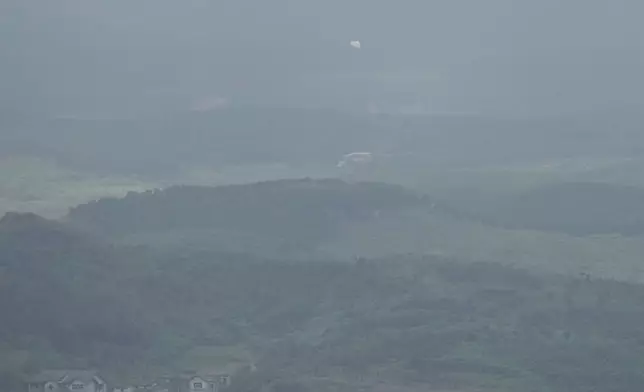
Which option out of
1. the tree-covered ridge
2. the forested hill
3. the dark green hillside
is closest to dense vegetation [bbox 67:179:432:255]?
the forested hill

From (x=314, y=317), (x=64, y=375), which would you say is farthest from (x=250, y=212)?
(x=64, y=375)

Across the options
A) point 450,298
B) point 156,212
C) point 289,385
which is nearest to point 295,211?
point 156,212

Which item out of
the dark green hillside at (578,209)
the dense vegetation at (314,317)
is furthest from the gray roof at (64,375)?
the dark green hillside at (578,209)

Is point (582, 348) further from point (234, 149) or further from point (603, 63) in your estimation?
point (603, 63)

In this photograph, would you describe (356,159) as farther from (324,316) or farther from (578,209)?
(324,316)

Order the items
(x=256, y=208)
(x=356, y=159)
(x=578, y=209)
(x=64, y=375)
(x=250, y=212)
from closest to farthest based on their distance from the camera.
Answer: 1. (x=64, y=375)
2. (x=250, y=212)
3. (x=256, y=208)
4. (x=578, y=209)
5. (x=356, y=159)

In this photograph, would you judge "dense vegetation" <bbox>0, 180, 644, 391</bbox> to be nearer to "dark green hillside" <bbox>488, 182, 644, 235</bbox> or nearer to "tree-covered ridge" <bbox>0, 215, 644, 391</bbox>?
"tree-covered ridge" <bbox>0, 215, 644, 391</bbox>
